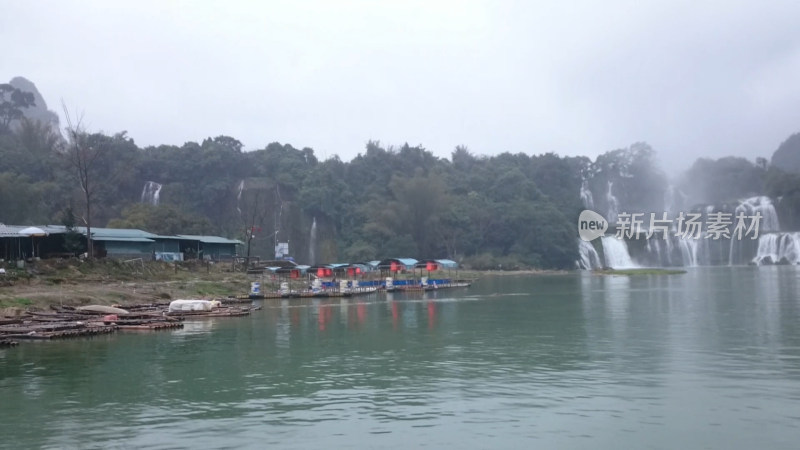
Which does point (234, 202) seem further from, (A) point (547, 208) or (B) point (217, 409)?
(B) point (217, 409)

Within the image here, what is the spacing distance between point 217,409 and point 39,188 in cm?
7089

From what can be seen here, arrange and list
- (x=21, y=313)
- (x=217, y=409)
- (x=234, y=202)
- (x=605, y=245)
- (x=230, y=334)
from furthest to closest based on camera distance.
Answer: (x=605, y=245), (x=234, y=202), (x=21, y=313), (x=230, y=334), (x=217, y=409)

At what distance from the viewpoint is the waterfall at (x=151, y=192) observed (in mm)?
97562

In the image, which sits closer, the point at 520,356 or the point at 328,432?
the point at 328,432

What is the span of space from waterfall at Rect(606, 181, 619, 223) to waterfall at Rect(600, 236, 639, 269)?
2324 centimetres

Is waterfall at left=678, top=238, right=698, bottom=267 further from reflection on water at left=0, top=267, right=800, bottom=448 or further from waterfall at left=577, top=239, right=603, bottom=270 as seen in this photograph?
reflection on water at left=0, top=267, right=800, bottom=448

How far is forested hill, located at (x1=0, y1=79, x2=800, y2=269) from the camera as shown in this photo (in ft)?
295

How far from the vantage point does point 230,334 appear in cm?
2733

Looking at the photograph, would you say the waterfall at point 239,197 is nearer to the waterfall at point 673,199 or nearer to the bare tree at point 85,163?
the bare tree at point 85,163

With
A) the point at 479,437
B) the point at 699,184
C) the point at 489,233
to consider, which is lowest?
the point at 479,437

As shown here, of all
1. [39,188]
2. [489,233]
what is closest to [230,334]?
[39,188]

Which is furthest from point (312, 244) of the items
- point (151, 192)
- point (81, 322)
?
point (81, 322)

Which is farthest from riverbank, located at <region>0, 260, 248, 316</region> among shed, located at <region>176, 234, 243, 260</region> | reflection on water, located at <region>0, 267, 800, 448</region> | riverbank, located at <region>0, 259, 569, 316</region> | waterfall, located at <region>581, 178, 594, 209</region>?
waterfall, located at <region>581, 178, 594, 209</region>

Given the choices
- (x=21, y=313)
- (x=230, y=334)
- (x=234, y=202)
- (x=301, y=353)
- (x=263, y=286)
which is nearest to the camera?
(x=301, y=353)
